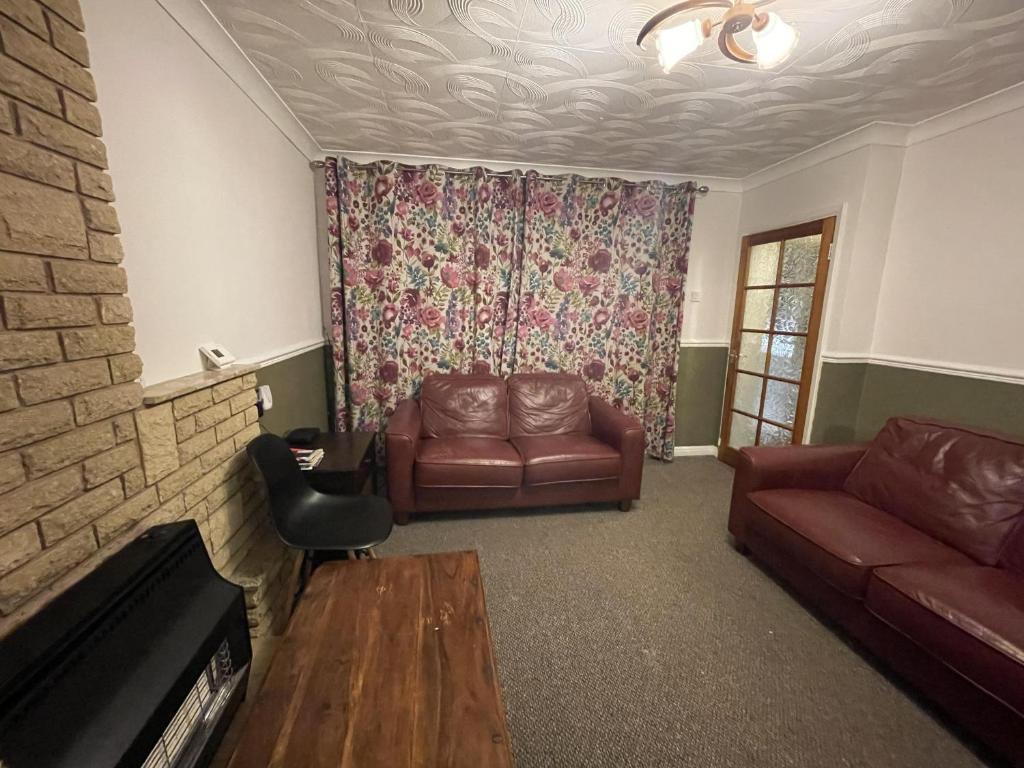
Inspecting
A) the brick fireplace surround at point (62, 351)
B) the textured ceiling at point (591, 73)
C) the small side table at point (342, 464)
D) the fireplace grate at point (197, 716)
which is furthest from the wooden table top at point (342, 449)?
the textured ceiling at point (591, 73)

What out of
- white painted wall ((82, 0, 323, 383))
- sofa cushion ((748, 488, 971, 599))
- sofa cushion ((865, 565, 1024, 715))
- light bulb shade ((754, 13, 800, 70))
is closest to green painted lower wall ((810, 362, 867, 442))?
sofa cushion ((748, 488, 971, 599))

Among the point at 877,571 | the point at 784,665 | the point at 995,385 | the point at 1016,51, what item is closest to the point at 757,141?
the point at 1016,51

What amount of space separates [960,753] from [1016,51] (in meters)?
2.68

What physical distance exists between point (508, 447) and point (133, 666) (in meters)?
2.05

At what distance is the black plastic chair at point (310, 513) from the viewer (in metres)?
1.61

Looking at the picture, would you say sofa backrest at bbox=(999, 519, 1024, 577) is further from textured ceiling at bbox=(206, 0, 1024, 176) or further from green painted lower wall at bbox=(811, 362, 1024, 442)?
textured ceiling at bbox=(206, 0, 1024, 176)

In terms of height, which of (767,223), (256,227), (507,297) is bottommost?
(507,297)

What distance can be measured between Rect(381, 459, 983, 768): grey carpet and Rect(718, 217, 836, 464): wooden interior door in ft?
4.02

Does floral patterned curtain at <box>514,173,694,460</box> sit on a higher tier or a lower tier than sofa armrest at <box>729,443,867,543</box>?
higher

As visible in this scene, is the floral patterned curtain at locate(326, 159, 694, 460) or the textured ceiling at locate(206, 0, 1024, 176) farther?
the floral patterned curtain at locate(326, 159, 694, 460)

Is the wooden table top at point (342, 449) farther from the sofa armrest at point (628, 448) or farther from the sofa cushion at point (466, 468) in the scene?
the sofa armrest at point (628, 448)

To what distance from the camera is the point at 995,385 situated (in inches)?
81.6

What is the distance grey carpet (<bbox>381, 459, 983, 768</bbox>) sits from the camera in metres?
Result: 1.27

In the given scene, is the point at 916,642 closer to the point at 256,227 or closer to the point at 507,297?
the point at 507,297
